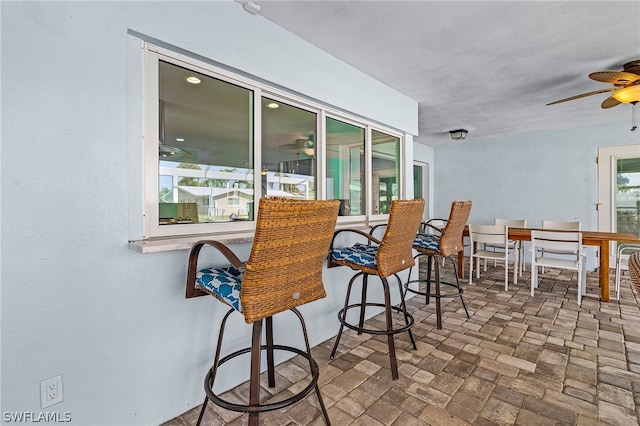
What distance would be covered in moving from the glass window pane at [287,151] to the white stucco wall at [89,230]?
643 mm

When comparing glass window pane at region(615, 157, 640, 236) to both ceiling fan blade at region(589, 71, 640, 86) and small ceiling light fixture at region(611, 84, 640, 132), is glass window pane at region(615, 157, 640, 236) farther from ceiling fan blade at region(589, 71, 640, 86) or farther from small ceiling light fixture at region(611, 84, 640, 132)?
ceiling fan blade at region(589, 71, 640, 86)

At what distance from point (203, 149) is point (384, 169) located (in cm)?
217

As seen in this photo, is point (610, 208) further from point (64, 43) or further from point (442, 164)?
point (64, 43)

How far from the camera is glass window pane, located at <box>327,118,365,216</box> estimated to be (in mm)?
2824

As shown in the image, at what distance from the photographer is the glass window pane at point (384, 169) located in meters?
3.33

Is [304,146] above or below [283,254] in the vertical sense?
above

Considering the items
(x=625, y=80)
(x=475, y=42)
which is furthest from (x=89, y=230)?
(x=625, y=80)

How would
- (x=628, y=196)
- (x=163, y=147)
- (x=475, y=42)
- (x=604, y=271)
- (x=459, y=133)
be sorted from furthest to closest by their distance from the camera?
(x=459, y=133) < (x=628, y=196) < (x=604, y=271) < (x=475, y=42) < (x=163, y=147)

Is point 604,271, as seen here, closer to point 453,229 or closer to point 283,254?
point 453,229

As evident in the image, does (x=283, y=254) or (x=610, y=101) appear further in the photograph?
(x=610, y=101)

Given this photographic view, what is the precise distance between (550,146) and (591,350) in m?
4.32

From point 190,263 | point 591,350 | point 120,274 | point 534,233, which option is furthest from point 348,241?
point 534,233

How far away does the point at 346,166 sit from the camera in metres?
3.05

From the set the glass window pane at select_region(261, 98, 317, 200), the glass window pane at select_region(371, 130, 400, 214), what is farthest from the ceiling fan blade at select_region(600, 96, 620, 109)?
the glass window pane at select_region(261, 98, 317, 200)
